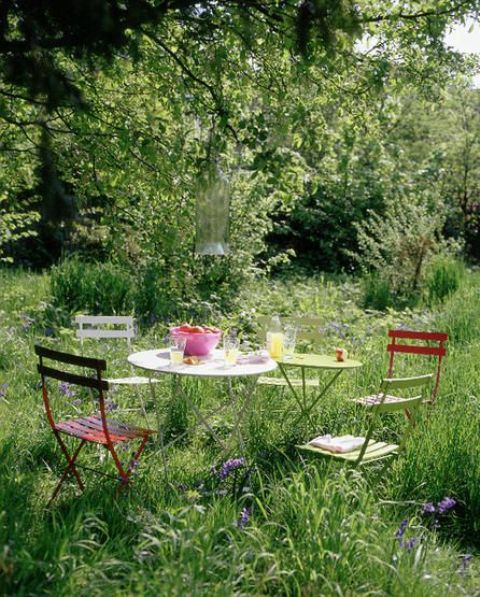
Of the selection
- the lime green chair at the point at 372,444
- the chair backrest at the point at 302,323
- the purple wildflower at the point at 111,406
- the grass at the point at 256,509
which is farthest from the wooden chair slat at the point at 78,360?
the chair backrest at the point at 302,323

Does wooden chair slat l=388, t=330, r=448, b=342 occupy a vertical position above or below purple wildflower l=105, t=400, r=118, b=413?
above

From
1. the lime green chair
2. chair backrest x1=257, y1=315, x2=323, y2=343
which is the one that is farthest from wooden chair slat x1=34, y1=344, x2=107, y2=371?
chair backrest x1=257, y1=315, x2=323, y2=343

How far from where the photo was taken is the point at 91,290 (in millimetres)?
9180

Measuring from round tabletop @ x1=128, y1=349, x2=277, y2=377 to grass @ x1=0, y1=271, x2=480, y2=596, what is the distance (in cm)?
51

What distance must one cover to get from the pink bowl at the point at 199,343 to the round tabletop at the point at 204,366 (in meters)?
0.05

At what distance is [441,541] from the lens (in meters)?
4.07

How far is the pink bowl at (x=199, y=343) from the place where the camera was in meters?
4.87

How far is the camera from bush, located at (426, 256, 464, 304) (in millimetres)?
10625

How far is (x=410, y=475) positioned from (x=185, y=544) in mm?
1797

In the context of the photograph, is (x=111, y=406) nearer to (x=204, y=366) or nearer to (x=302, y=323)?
(x=204, y=366)

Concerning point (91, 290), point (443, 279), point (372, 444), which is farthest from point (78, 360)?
point (443, 279)

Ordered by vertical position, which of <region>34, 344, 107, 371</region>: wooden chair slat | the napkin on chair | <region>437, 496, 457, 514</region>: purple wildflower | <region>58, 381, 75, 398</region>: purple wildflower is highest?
<region>34, 344, 107, 371</region>: wooden chair slat

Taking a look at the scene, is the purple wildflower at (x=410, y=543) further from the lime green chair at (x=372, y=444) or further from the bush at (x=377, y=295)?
the bush at (x=377, y=295)

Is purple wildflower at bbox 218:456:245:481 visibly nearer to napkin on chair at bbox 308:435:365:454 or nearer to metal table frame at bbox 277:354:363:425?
napkin on chair at bbox 308:435:365:454
